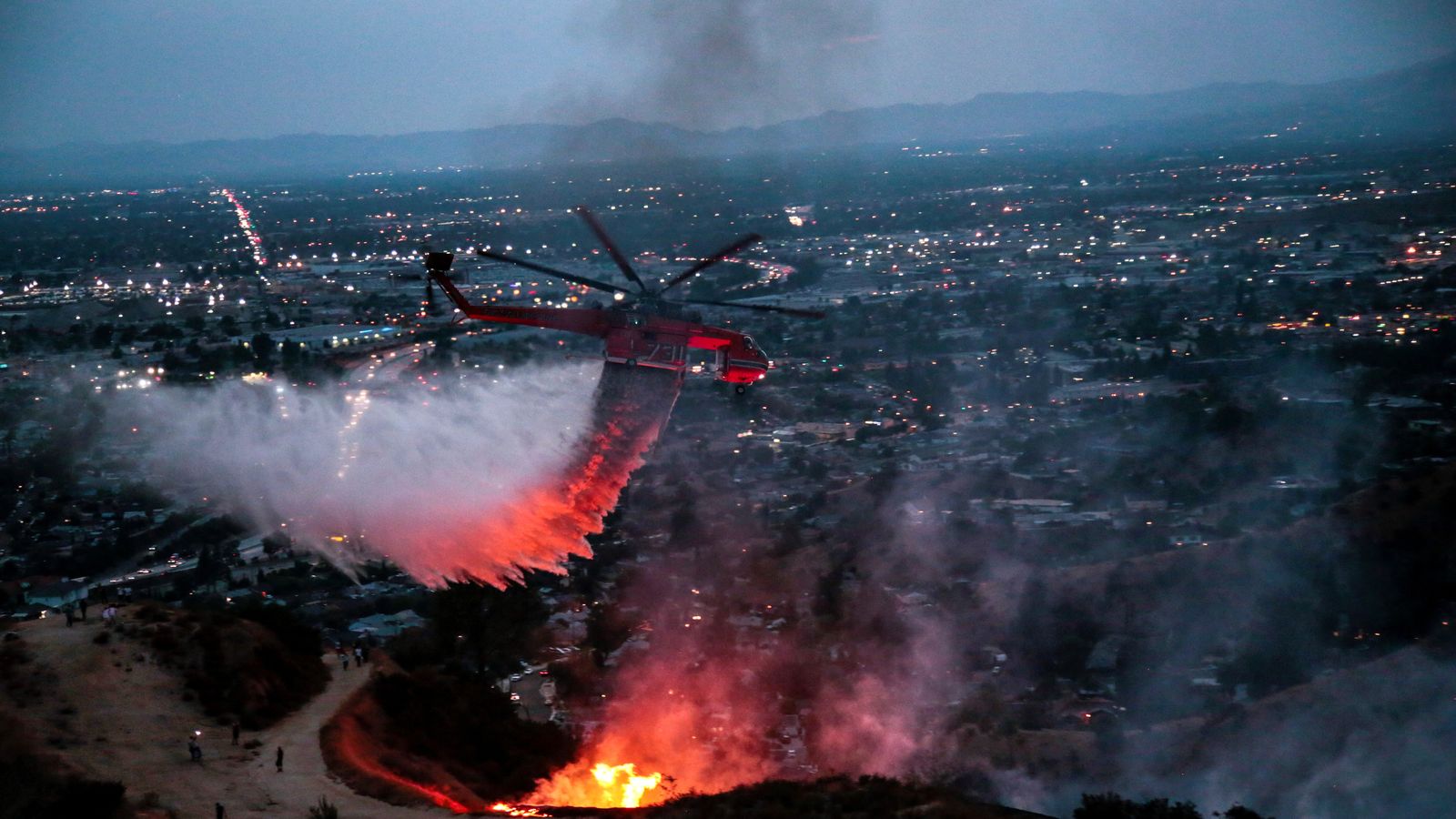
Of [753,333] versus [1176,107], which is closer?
[753,333]

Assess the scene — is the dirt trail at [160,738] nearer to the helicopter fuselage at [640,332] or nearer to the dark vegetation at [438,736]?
the dark vegetation at [438,736]

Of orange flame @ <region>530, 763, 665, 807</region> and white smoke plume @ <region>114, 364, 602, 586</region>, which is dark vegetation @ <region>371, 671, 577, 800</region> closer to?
orange flame @ <region>530, 763, 665, 807</region>

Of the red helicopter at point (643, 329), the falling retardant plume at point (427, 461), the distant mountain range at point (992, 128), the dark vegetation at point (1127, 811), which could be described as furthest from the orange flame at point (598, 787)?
the distant mountain range at point (992, 128)

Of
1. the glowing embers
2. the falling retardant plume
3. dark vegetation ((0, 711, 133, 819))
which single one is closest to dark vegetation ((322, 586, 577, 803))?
the glowing embers

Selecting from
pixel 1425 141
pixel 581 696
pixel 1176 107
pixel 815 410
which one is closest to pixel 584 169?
pixel 815 410

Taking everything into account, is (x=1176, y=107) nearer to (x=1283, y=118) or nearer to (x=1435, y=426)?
(x=1283, y=118)
